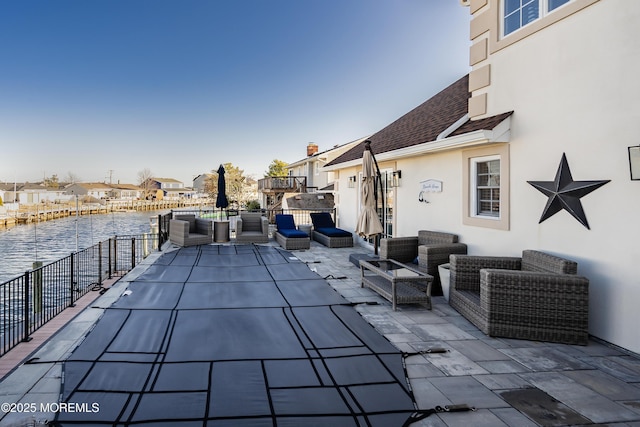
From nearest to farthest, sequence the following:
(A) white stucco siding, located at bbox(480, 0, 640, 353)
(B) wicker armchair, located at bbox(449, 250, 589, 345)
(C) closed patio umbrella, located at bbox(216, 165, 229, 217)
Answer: (A) white stucco siding, located at bbox(480, 0, 640, 353) → (B) wicker armchair, located at bbox(449, 250, 589, 345) → (C) closed patio umbrella, located at bbox(216, 165, 229, 217)

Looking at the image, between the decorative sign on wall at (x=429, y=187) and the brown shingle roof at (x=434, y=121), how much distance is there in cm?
88

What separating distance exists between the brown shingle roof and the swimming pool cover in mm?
Answer: 3769

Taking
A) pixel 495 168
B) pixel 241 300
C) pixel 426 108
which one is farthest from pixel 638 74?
pixel 426 108

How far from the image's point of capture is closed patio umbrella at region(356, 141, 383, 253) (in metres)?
7.56

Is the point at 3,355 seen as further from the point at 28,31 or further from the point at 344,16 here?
the point at 28,31

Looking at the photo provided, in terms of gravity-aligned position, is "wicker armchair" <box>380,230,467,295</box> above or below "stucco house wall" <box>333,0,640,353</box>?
below

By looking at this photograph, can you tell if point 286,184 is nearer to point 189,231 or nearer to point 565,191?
point 189,231

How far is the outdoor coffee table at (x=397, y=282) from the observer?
517cm

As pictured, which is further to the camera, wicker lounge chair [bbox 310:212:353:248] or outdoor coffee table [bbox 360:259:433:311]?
wicker lounge chair [bbox 310:212:353:248]

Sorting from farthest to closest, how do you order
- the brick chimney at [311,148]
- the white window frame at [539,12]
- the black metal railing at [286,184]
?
1. the brick chimney at [311,148]
2. the black metal railing at [286,184]
3. the white window frame at [539,12]

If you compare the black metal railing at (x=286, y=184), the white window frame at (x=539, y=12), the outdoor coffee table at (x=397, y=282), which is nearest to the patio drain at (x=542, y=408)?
the outdoor coffee table at (x=397, y=282)

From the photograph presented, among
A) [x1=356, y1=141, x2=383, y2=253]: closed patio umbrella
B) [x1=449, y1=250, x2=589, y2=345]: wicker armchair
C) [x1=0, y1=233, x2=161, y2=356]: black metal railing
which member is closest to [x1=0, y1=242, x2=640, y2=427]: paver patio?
[x1=449, y1=250, x2=589, y2=345]: wicker armchair

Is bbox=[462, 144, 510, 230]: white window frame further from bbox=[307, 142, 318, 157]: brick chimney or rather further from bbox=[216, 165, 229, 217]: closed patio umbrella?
bbox=[307, 142, 318, 157]: brick chimney

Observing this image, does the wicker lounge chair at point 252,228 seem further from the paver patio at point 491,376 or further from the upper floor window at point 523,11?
the upper floor window at point 523,11
